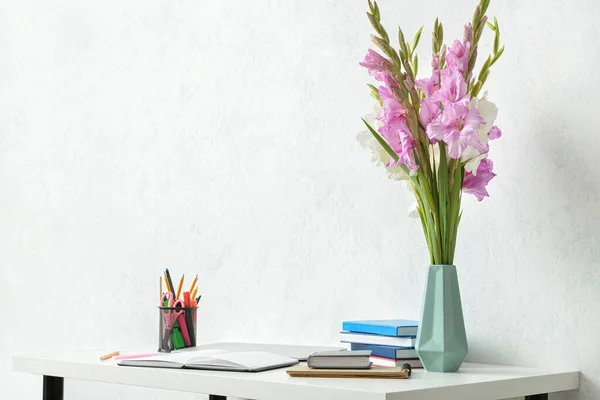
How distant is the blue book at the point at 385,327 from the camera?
60.9 inches

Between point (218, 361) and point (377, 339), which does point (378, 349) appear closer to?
point (377, 339)

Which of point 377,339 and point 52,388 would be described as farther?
point 52,388

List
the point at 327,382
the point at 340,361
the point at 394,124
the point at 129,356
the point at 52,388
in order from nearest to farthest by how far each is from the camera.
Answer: the point at 327,382 < the point at 340,361 < the point at 394,124 < the point at 129,356 < the point at 52,388

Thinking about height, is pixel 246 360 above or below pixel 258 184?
below

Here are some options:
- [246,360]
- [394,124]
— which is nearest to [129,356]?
[246,360]

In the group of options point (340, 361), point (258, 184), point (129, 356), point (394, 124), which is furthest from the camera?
point (258, 184)

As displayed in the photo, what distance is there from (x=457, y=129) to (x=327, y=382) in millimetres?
470

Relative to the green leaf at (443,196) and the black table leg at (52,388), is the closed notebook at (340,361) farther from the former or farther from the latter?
the black table leg at (52,388)

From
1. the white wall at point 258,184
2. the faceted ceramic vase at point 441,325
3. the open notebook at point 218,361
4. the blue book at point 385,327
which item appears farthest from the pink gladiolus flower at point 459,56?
the open notebook at point 218,361

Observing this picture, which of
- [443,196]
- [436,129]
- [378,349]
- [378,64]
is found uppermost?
[378,64]

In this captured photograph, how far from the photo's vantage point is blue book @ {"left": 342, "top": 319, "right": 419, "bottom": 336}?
5.08 ft

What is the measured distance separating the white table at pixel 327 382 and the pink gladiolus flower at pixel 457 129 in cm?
37

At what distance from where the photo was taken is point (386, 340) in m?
1.56

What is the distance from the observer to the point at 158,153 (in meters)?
2.30
